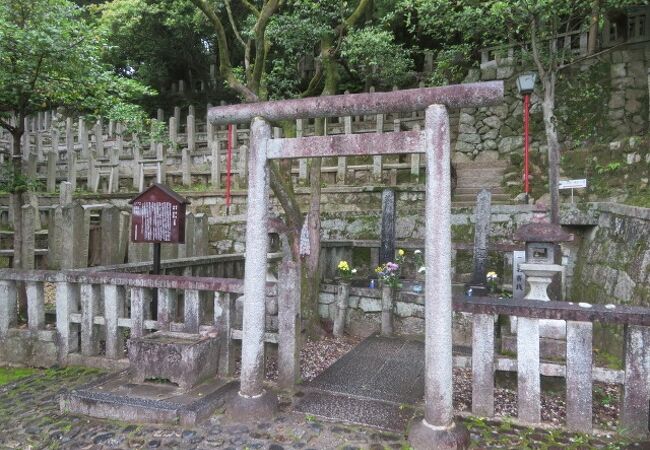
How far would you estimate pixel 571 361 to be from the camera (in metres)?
3.65

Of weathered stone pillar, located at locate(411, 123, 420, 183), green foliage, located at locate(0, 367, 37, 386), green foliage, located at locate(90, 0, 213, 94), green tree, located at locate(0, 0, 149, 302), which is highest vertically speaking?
green foliage, located at locate(90, 0, 213, 94)

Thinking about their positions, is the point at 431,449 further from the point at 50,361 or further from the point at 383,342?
the point at 50,361

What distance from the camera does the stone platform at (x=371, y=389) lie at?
4.04 metres

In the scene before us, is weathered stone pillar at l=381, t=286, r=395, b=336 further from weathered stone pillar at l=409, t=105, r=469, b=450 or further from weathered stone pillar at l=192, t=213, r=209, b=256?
weathered stone pillar at l=409, t=105, r=469, b=450

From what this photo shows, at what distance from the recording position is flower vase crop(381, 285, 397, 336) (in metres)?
7.51

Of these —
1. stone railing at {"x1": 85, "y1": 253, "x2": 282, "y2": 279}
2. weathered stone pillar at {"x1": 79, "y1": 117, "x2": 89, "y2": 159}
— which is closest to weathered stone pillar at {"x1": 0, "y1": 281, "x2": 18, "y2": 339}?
stone railing at {"x1": 85, "y1": 253, "x2": 282, "y2": 279}

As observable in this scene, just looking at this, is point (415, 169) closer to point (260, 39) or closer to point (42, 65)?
point (260, 39)

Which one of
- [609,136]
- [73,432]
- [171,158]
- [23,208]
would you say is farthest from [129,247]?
[609,136]

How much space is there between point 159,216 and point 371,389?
10.6 ft

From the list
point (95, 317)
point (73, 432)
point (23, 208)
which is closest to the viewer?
point (73, 432)

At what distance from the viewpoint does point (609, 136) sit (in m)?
13.2

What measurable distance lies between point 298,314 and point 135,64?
22.5 metres

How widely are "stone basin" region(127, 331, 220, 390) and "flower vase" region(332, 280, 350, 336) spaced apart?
3.63 m

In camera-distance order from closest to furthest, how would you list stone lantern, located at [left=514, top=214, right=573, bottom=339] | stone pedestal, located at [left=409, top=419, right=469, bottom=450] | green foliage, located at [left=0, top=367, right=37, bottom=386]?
stone pedestal, located at [left=409, top=419, right=469, bottom=450] < green foliage, located at [left=0, top=367, right=37, bottom=386] < stone lantern, located at [left=514, top=214, right=573, bottom=339]
